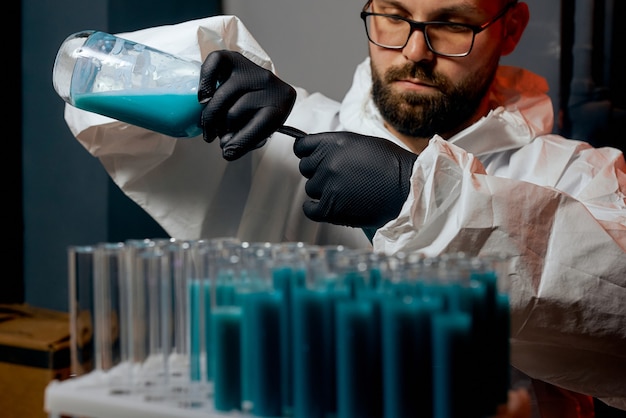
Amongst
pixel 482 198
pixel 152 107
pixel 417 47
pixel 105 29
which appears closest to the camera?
pixel 482 198

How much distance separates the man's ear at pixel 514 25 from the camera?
178 centimetres

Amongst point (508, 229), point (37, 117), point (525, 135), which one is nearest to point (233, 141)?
point (508, 229)

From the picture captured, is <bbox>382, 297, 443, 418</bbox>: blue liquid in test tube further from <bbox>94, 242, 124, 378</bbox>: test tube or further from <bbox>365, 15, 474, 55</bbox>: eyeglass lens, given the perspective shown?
<bbox>365, 15, 474, 55</bbox>: eyeglass lens

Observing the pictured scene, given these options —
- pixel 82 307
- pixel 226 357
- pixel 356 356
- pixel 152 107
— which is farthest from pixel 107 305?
pixel 152 107

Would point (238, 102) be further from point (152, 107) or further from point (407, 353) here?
point (407, 353)

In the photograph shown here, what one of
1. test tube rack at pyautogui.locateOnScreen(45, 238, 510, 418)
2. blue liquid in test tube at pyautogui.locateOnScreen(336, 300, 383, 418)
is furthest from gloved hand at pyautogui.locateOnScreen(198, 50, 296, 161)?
blue liquid in test tube at pyautogui.locateOnScreen(336, 300, 383, 418)

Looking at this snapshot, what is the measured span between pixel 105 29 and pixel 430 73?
36.7 inches

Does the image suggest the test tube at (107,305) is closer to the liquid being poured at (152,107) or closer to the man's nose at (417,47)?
the liquid being poured at (152,107)

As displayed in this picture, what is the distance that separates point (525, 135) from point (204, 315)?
110cm

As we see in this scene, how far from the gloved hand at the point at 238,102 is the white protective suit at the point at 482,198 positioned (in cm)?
29

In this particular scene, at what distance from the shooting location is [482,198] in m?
1.09

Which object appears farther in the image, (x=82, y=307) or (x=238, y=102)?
(x=238, y=102)

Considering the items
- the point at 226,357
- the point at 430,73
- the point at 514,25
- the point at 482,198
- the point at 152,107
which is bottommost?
the point at 226,357

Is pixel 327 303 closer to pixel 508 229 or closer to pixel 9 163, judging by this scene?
pixel 508 229
